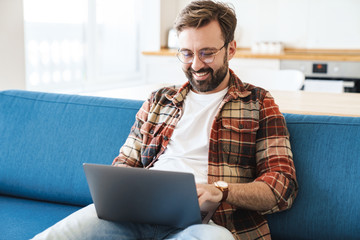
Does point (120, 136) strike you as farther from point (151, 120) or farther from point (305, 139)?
point (305, 139)

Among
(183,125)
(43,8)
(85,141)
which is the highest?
(43,8)

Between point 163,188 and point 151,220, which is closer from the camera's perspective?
point 163,188

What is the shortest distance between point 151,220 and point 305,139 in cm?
60

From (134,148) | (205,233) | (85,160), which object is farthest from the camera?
(85,160)

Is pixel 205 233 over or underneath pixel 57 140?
underneath

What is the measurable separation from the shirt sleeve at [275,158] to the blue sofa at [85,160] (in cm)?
11

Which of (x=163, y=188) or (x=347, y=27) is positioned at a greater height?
(x=347, y=27)

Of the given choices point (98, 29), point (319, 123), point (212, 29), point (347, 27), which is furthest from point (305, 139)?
point (347, 27)

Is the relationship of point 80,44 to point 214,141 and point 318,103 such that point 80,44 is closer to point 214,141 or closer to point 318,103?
point 318,103

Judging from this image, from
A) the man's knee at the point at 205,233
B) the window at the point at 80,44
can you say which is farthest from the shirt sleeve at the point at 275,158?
the window at the point at 80,44

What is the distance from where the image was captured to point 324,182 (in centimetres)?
148

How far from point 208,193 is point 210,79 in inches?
16.9

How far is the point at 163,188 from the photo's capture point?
46.1 inches

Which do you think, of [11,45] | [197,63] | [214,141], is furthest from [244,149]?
[11,45]
